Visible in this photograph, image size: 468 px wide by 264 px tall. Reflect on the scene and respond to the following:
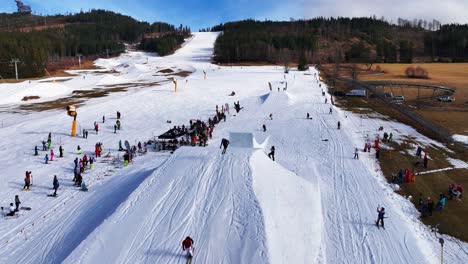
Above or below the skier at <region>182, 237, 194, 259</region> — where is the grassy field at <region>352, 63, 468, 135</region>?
above

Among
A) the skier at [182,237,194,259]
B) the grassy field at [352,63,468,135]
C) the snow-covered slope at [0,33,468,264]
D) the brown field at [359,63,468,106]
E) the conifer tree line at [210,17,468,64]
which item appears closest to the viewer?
the skier at [182,237,194,259]

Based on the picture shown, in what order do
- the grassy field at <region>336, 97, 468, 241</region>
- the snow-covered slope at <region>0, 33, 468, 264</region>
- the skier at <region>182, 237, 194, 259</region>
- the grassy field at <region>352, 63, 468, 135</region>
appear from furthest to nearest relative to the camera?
the grassy field at <region>352, 63, 468, 135</region> → the grassy field at <region>336, 97, 468, 241</region> → the snow-covered slope at <region>0, 33, 468, 264</region> → the skier at <region>182, 237, 194, 259</region>

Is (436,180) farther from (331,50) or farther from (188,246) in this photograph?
(331,50)

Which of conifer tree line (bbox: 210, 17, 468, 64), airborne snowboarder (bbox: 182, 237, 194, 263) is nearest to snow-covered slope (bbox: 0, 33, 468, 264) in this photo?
airborne snowboarder (bbox: 182, 237, 194, 263)

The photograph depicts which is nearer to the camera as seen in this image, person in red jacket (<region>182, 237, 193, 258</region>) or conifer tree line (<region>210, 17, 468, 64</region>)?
person in red jacket (<region>182, 237, 193, 258</region>)

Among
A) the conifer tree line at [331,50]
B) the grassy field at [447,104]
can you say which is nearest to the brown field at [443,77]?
the grassy field at [447,104]

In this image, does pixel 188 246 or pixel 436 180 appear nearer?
pixel 188 246

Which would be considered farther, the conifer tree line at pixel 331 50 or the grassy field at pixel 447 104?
the conifer tree line at pixel 331 50

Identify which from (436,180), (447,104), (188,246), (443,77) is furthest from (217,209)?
(443,77)

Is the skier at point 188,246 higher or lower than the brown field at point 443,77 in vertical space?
lower

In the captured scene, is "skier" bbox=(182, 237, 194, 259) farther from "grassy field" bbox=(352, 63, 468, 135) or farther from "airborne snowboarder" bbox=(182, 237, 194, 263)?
"grassy field" bbox=(352, 63, 468, 135)

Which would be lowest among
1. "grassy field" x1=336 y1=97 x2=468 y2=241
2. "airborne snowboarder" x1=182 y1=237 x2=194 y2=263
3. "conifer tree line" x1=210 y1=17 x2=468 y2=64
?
"grassy field" x1=336 y1=97 x2=468 y2=241

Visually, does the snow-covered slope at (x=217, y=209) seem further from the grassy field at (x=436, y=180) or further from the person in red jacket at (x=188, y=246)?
the grassy field at (x=436, y=180)
